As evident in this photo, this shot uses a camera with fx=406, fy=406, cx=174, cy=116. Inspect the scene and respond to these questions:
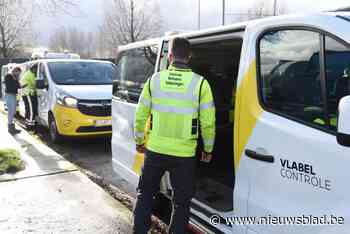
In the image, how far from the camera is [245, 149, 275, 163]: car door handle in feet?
8.93

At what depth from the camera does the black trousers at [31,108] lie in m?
10.2

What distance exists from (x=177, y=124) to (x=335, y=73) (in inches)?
50.1

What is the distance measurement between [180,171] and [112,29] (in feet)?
109

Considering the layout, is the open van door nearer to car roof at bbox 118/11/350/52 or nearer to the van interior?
the van interior

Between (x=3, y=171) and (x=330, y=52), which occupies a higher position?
(x=330, y=52)

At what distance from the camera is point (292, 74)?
2.77 m

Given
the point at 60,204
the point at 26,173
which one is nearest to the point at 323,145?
the point at 60,204

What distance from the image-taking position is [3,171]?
20.4ft

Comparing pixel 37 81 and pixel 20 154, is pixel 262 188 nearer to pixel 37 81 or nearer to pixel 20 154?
pixel 20 154

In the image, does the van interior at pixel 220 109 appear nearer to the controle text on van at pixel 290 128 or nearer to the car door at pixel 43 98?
the controle text on van at pixel 290 128

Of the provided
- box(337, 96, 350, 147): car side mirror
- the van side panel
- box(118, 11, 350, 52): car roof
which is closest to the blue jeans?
the van side panel

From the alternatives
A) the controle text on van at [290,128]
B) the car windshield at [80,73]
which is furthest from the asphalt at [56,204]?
the car windshield at [80,73]

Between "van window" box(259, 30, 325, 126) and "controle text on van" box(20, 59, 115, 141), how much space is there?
5.91m

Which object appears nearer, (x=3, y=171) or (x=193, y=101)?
(x=193, y=101)
